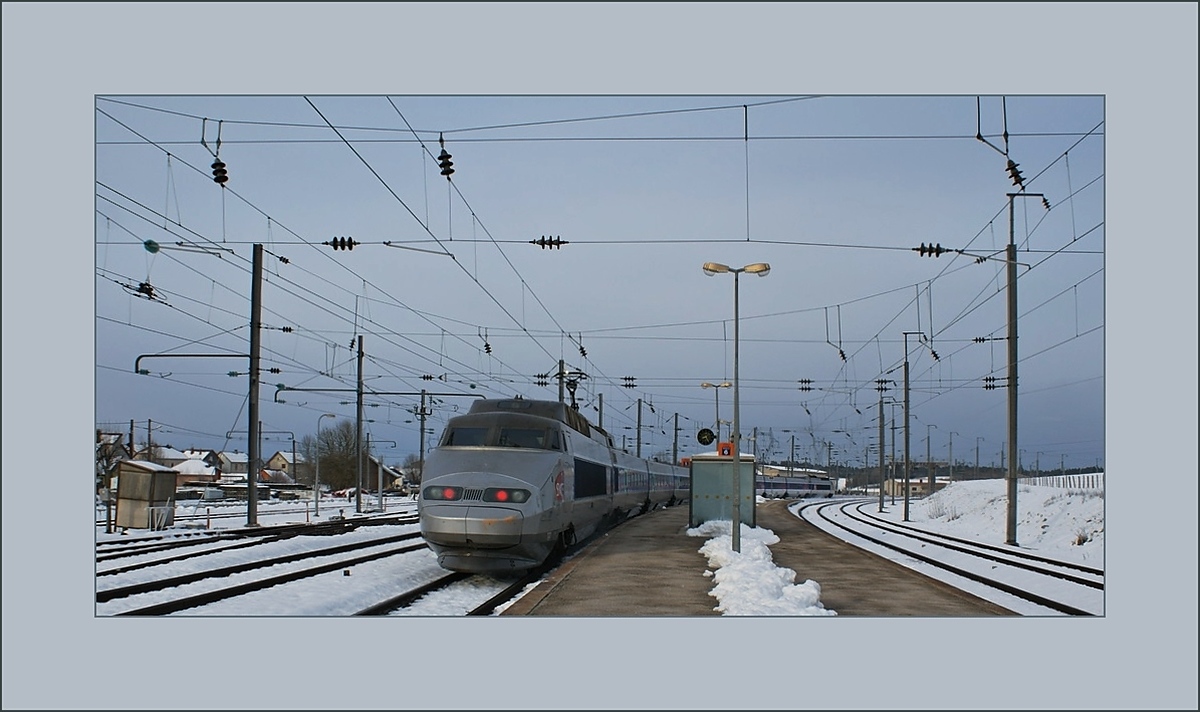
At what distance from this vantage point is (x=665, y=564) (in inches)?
802

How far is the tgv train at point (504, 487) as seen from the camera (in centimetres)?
1739

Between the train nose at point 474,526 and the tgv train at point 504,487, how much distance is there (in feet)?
0.06

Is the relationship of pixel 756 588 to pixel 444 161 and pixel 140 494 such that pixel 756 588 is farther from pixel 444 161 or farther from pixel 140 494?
pixel 140 494

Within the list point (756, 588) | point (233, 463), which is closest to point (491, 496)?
point (756, 588)

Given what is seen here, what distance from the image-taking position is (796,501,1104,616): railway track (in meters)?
15.3

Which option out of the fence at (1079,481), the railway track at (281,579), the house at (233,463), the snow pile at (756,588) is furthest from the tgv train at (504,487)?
the house at (233,463)

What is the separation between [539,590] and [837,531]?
74.1ft

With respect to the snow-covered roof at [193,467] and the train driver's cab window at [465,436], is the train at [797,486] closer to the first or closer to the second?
the snow-covered roof at [193,467]

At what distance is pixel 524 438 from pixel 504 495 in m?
2.03

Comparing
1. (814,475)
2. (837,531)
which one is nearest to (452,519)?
(837,531)

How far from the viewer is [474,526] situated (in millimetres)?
17234

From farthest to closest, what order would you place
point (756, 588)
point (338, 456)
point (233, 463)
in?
1. point (233, 463)
2. point (338, 456)
3. point (756, 588)

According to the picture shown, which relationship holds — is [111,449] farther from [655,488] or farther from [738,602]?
[738,602]

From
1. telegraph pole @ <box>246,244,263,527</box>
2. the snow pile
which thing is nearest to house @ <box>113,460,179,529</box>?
telegraph pole @ <box>246,244,263,527</box>
